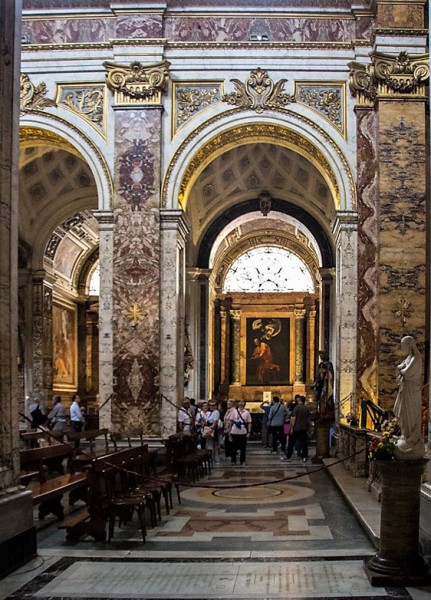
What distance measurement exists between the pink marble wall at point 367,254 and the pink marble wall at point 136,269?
4.30m

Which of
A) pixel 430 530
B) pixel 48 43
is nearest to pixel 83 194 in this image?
pixel 48 43

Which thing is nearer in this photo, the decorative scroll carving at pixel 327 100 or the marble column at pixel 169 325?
the marble column at pixel 169 325

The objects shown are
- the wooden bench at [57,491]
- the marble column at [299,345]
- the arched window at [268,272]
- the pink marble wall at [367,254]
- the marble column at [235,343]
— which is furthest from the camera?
the arched window at [268,272]

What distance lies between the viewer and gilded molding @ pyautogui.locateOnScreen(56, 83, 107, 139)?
18.0 metres

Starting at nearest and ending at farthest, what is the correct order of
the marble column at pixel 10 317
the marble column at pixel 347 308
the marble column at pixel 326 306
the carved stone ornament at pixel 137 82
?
the marble column at pixel 10 317, the marble column at pixel 347 308, the carved stone ornament at pixel 137 82, the marble column at pixel 326 306

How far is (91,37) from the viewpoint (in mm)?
18047

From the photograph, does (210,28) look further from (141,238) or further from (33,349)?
(33,349)

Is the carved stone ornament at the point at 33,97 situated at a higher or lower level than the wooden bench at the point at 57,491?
higher

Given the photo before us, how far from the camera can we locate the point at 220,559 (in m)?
7.91

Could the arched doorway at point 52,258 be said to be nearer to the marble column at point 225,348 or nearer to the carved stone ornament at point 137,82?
the carved stone ornament at point 137,82

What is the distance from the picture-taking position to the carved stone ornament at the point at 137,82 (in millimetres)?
17703

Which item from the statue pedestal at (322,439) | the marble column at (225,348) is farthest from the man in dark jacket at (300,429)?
the marble column at (225,348)

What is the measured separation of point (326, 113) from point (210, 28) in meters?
3.15

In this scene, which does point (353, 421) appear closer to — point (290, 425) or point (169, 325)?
point (290, 425)
